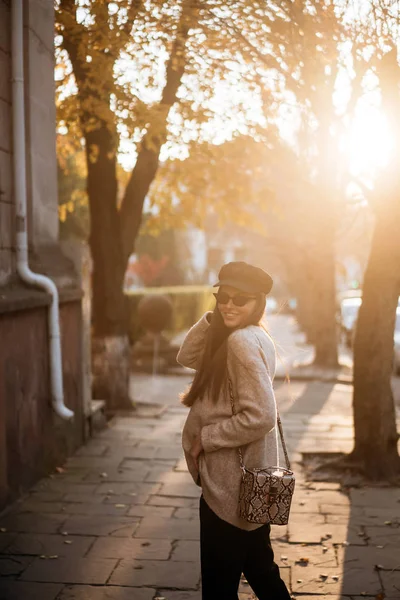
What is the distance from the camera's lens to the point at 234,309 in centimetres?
362

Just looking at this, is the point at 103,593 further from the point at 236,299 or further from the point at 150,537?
the point at 236,299

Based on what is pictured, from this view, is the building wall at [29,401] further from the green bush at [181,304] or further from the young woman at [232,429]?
the green bush at [181,304]

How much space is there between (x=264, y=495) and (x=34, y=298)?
4.18 meters

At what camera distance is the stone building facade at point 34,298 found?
665 centimetres

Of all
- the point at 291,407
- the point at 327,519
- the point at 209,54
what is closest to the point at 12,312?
the point at 327,519

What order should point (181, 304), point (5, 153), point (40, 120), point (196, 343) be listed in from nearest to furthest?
point (196, 343) → point (5, 153) → point (40, 120) → point (181, 304)

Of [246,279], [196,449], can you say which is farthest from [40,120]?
[196,449]

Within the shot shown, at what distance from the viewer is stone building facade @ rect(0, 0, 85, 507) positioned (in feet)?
21.8

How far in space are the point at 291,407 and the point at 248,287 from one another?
30.9ft

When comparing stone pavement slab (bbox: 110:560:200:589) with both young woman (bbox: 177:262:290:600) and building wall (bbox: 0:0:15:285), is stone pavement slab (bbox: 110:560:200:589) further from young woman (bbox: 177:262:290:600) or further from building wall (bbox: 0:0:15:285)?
building wall (bbox: 0:0:15:285)

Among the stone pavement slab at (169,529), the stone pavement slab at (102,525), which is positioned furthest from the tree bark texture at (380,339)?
the stone pavement slab at (102,525)

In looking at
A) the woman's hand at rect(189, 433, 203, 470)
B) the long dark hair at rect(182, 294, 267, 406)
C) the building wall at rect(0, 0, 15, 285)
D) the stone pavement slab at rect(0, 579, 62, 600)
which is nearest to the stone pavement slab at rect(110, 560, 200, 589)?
the stone pavement slab at rect(0, 579, 62, 600)

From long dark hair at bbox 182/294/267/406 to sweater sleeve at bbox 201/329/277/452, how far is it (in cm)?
8

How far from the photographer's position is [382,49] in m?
7.06
